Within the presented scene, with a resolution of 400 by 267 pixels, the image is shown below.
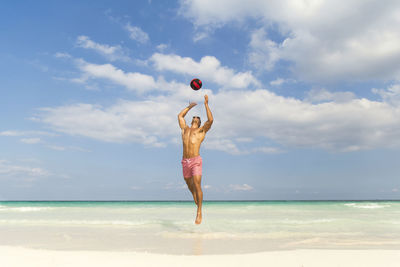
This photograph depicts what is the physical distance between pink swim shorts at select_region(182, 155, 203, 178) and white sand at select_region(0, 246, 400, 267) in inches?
123

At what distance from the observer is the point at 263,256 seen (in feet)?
12.9

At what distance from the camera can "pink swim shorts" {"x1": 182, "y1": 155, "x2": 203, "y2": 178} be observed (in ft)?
23.0

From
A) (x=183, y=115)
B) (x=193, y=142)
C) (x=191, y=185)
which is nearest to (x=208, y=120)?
(x=193, y=142)

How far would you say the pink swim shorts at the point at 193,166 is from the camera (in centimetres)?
700

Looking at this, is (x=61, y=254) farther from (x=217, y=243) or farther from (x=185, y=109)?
(x=185, y=109)

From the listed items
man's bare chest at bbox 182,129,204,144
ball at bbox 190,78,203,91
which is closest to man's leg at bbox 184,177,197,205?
man's bare chest at bbox 182,129,204,144

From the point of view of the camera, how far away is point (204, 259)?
12.4 feet

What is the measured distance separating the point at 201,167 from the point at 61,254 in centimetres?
361

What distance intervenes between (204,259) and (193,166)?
335cm

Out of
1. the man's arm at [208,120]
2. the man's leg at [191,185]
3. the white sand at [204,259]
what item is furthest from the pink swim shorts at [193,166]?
the white sand at [204,259]

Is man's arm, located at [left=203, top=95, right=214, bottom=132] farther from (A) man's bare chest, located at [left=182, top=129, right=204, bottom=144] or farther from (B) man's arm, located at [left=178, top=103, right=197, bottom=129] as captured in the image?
(B) man's arm, located at [left=178, top=103, right=197, bottom=129]

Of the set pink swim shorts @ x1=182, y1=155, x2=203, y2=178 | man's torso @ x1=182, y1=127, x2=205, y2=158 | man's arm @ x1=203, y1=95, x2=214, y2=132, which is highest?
man's arm @ x1=203, y1=95, x2=214, y2=132

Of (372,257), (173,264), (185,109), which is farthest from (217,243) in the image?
(185,109)

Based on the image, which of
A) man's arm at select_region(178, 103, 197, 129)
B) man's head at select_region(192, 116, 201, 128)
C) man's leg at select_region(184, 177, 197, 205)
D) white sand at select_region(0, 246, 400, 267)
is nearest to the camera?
white sand at select_region(0, 246, 400, 267)
